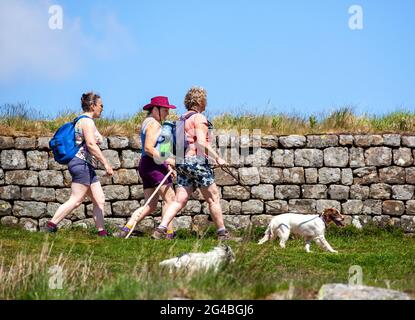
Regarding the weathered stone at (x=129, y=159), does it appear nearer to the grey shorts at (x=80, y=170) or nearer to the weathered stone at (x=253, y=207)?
the weathered stone at (x=253, y=207)

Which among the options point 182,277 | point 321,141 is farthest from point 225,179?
point 182,277

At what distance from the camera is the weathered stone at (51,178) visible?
47.4 ft

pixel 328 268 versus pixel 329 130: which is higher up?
pixel 329 130

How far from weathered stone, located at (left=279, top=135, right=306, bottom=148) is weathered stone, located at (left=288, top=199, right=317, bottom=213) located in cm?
102

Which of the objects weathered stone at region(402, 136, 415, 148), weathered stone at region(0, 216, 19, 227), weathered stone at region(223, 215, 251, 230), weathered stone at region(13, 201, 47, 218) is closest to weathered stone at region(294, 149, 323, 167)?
weathered stone at region(223, 215, 251, 230)

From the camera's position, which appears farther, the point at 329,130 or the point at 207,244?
the point at 329,130

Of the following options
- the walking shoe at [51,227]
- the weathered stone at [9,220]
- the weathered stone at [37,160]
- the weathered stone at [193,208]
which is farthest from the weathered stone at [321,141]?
the weathered stone at [9,220]

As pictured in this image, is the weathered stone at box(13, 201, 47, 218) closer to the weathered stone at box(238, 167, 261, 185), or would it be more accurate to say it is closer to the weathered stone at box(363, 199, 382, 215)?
the weathered stone at box(238, 167, 261, 185)

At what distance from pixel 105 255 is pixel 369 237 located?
583cm

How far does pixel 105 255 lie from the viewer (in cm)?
973

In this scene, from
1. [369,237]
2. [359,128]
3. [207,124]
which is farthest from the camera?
[359,128]

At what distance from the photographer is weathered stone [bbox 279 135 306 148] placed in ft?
47.0
